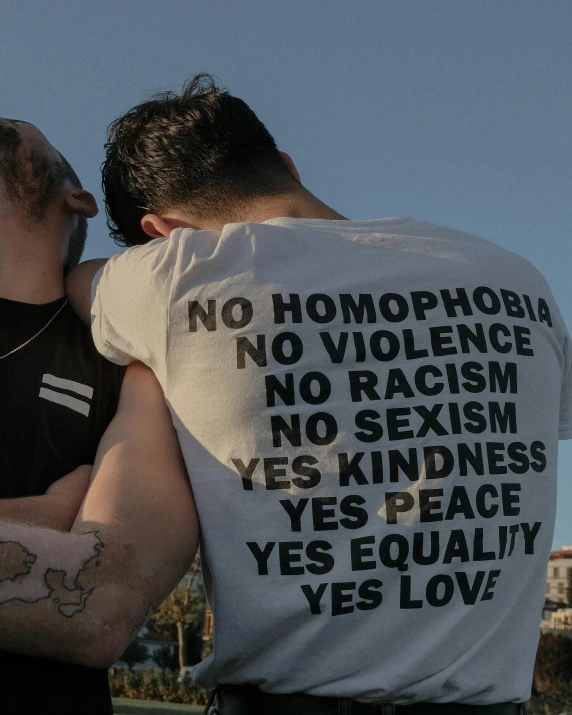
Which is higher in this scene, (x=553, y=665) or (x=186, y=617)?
(x=186, y=617)

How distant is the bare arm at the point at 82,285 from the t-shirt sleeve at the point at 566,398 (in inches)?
54.6

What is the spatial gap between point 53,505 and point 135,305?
0.53m

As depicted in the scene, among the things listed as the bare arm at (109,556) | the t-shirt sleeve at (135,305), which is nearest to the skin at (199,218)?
the t-shirt sleeve at (135,305)

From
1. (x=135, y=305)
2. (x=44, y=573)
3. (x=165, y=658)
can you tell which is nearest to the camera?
(x=44, y=573)

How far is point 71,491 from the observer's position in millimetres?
2166

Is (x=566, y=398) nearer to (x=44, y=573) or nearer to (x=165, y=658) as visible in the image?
(x=44, y=573)

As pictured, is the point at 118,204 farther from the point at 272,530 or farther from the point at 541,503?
the point at 541,503

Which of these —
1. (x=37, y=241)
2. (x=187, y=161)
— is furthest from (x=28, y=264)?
(x=187, y=161)

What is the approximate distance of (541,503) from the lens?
6.86ft

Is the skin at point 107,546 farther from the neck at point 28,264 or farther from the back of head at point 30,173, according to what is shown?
the back of head at point 30,173

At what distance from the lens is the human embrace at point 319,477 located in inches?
71.8

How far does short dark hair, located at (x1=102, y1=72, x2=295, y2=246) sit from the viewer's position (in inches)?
104

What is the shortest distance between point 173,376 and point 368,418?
469 millimetres

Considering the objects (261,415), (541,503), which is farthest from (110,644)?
(541,503)
